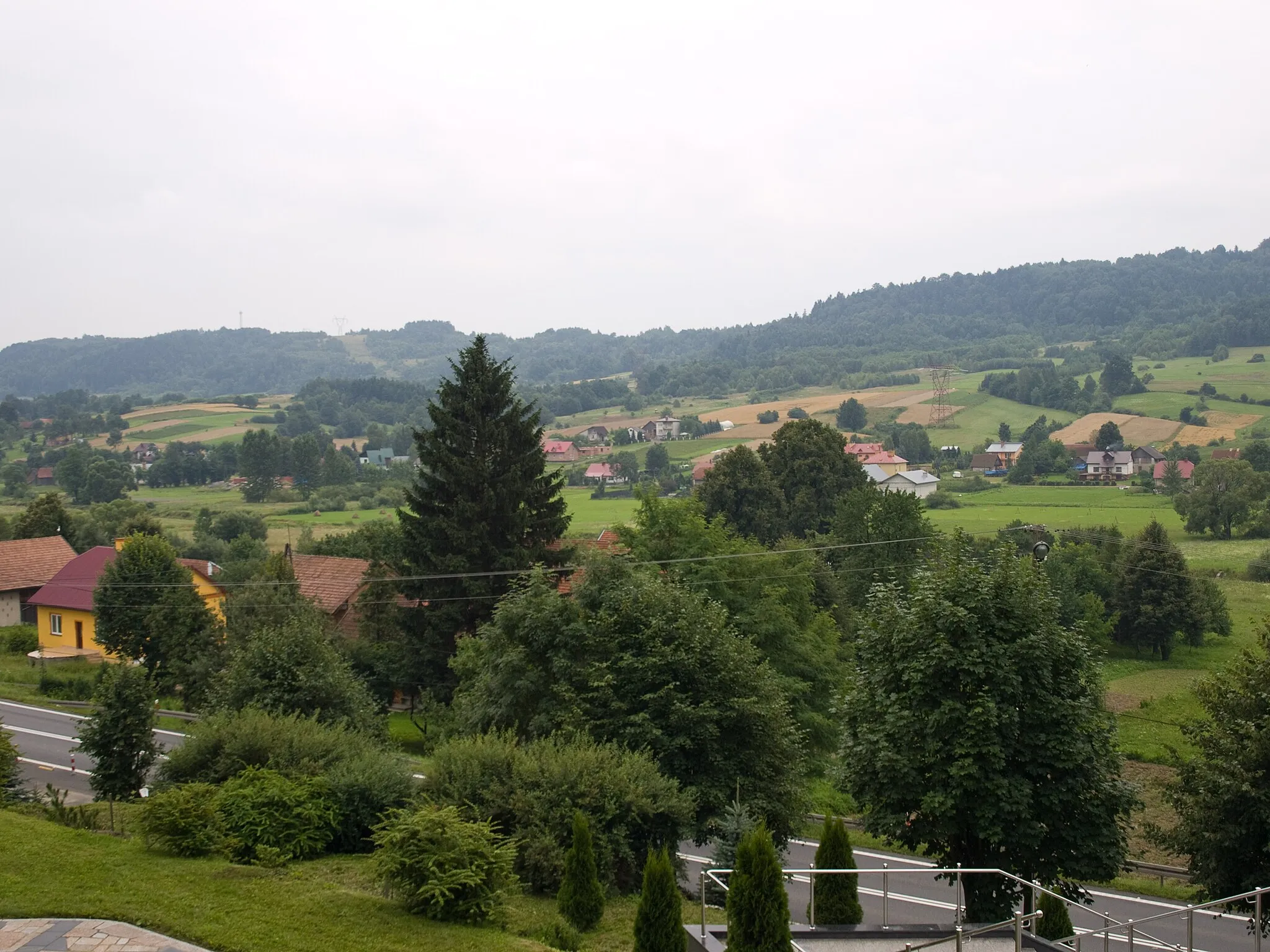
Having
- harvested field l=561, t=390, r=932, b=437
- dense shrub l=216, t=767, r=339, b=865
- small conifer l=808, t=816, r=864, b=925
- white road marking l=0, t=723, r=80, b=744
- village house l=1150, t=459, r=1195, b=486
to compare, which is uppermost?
harvested field l=561, t=390, r=932, b=437

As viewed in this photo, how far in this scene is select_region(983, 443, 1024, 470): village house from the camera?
386 feet

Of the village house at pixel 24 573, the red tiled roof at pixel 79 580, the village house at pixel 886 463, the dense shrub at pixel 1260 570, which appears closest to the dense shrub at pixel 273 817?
the red tiled roof at pixel 79 580

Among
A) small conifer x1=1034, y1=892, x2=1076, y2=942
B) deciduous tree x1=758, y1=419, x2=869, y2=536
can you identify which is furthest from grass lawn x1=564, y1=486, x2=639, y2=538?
small conifer x1=1034, y1=892, x2=1076, y2=942

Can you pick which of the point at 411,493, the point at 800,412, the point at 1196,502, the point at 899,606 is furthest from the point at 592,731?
the point at 800,412

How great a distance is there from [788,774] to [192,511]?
97.5 meters

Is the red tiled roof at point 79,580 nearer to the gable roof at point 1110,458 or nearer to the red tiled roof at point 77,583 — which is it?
the red tiled roof at point 77,583

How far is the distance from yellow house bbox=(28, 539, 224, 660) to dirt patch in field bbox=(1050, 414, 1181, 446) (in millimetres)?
99499

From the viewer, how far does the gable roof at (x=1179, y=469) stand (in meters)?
101

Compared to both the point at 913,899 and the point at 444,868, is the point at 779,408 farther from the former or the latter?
the point at 444,868

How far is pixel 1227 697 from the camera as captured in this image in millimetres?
18125

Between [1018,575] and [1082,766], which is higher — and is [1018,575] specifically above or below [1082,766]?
above

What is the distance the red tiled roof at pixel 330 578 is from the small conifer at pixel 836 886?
31.9 metres

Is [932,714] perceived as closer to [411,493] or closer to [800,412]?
[411,493]

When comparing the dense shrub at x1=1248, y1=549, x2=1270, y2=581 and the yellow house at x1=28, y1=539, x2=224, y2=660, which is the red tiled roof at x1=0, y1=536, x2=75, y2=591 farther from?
the dense shrub at x1=1248, y1=549, x2=1270, y2=581
